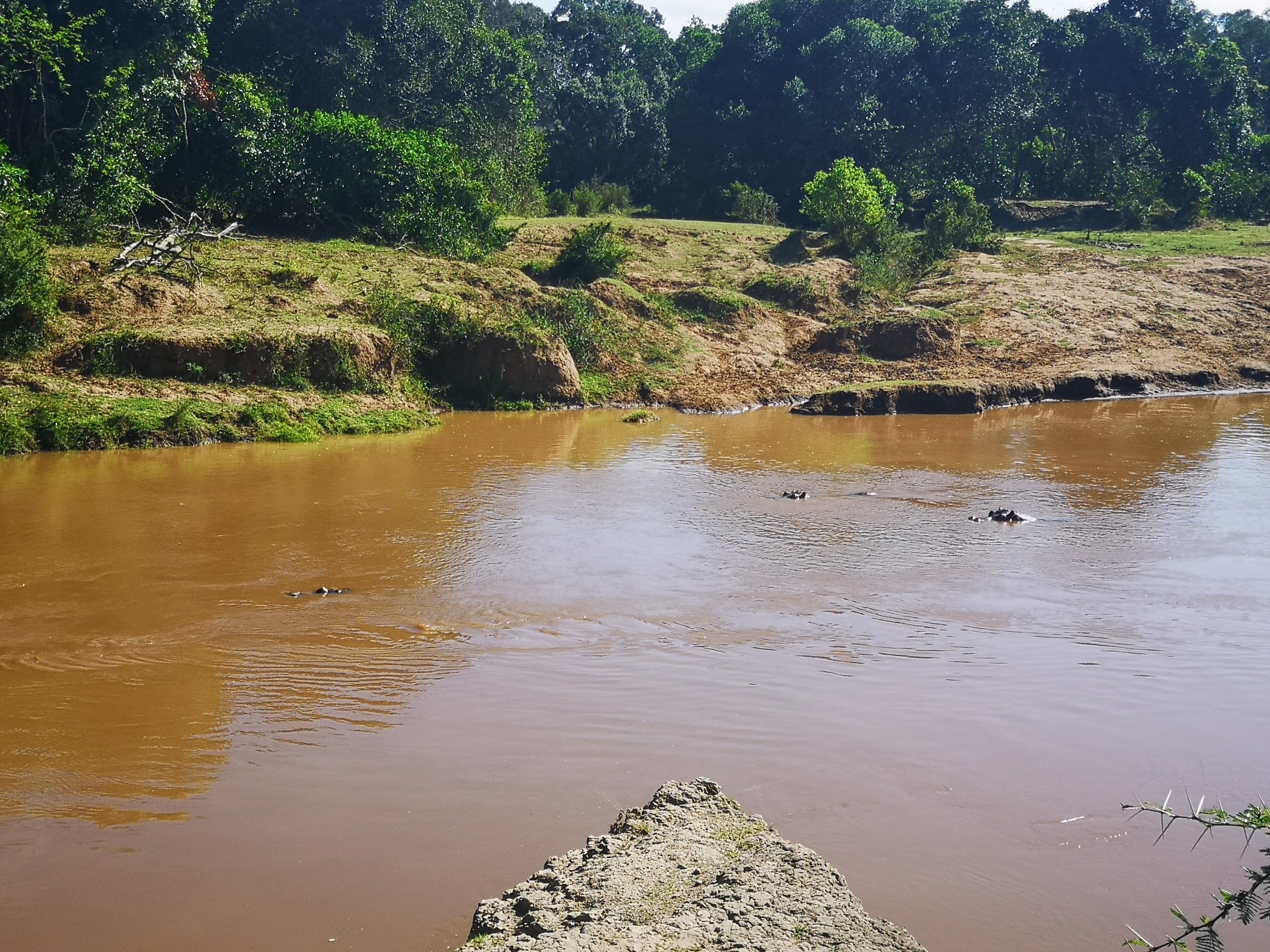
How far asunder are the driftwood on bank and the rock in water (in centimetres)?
1429

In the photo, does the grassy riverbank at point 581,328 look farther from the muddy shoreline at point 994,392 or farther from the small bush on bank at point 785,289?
the muddy shoreline at point 994,392

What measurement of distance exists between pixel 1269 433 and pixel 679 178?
22834mm

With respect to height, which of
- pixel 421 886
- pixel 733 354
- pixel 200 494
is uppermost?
pixel 733 354

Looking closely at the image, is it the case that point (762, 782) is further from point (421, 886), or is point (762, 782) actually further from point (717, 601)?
point (717, 601)

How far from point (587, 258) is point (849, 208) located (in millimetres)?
6794

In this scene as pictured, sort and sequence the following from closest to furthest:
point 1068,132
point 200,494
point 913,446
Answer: point 200,494 → point 913,446 → point 1068,132

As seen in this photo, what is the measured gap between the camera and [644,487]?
11664 mm

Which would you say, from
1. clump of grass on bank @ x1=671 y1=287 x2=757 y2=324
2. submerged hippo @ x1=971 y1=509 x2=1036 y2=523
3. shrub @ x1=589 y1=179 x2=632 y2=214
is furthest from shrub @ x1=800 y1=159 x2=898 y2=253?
submerged hippo @ x1=971 y1=509 x2=1036 y2=523

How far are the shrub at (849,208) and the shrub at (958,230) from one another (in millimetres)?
939

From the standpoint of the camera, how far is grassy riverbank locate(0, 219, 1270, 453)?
1421 centimetres

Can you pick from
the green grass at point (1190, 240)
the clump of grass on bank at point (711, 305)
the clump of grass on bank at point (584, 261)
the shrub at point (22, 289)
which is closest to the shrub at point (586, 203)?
the clump of grass on bank at point (584, 261)

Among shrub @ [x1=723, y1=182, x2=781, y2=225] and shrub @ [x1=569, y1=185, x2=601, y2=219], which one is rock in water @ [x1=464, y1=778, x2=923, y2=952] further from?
shrub @ [x1=723, y1=182, x2=781, y2=225]

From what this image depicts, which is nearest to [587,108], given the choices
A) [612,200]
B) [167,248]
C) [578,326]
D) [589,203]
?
[612,200]

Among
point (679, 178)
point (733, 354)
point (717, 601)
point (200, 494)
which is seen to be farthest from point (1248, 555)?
point (679, 178)
